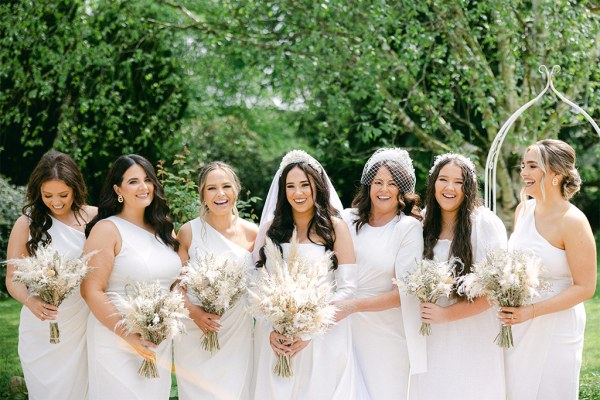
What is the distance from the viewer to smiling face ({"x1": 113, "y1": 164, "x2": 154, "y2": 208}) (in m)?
4.99

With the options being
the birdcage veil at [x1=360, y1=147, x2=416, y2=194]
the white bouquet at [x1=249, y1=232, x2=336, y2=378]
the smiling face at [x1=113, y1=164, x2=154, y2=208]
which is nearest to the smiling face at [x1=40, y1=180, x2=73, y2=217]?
the smiling face at [x1=113, y1=164, x2=154, y2=208]

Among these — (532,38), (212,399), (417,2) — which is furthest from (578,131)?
(212,399)

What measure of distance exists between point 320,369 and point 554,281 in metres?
1.67

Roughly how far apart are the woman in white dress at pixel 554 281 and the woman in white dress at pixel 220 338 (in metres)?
1.87

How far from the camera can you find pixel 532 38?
397 inches

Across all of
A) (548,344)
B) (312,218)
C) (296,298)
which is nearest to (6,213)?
(312,218)

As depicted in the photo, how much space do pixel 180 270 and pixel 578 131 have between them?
1205 cm

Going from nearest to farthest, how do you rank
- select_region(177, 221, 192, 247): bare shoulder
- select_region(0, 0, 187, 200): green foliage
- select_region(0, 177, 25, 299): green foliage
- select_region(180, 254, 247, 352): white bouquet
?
select_region(180, 254, 247, 352): white bouquet
select_region(177, 221, 192, 247): bare shoulder
select_region(0, 0, 187, 200): green foliage
select_region(0, 177, 25, 299): green foliage

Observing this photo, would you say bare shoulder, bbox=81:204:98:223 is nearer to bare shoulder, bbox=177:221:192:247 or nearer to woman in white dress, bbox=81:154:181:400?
woman in white dress, bbox=81:154:181:400

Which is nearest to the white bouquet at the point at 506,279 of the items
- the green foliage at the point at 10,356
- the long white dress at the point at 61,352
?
the long white dress at the point at 61,352

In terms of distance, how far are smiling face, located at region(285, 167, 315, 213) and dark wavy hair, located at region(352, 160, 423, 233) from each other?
42cm

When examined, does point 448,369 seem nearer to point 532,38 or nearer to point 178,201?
point 178,201

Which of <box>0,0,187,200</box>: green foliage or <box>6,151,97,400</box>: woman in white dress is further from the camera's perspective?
<box>0,0,187,200</box>: green foliage

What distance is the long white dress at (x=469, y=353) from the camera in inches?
193
